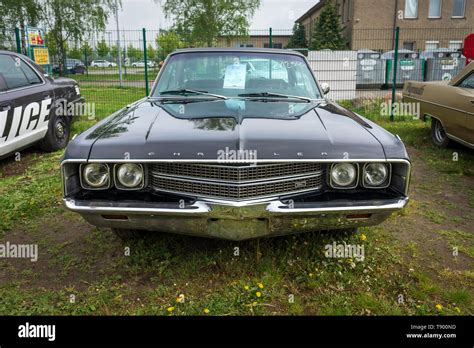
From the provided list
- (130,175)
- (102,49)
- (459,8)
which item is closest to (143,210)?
(130,175)

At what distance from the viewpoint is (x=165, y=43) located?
1122 centimetres

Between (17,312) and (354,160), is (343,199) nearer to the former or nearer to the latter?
(354,160)

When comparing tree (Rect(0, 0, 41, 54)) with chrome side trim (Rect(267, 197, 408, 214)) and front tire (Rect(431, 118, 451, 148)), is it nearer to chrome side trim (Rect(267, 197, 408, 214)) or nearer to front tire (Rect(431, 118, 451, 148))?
front tire (Rect(431, 118, 451, 148))

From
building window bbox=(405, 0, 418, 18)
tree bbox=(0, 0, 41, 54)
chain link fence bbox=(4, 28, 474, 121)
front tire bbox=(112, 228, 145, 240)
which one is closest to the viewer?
front tire bbox=(112, 228, 145, 240)

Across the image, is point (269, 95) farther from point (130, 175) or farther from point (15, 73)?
point (15, 73)

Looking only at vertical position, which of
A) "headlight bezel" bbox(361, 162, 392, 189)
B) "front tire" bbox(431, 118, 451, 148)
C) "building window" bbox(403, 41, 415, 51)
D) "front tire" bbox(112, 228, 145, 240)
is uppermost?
"building window" bbox(403, 41, 415, 51)

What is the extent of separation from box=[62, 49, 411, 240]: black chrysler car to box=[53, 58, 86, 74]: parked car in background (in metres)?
9.95

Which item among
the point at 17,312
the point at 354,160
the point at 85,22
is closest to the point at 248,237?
the point at 354,160

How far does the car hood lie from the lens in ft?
7.98

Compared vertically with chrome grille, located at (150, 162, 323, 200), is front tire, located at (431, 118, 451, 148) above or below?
below

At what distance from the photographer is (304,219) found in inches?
100.0

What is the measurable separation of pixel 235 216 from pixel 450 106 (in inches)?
192

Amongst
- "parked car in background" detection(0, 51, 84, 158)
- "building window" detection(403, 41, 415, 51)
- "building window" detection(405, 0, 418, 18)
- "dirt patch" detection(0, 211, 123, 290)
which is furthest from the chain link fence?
"building window" detection(405, 0, 418, 18)

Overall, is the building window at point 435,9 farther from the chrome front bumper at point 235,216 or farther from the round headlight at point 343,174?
the chrome front bumper at point 235,216
